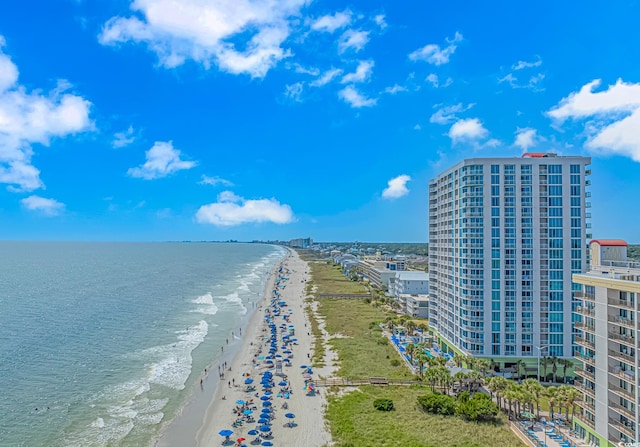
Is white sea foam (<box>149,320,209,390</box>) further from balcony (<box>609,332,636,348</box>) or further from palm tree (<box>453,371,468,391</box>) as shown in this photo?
balcony (<box>609,332,636,348</box>)

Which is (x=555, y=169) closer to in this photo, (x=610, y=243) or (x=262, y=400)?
(x=610, y=243)

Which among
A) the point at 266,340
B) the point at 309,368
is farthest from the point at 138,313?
the point at 309,368

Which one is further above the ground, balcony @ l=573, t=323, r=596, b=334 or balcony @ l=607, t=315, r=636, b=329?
balcony @ l=607, t=315, r=636, b=329

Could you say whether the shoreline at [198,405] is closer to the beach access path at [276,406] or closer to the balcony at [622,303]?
A: the beach access path at [276,406]

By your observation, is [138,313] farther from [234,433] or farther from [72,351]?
[234,433]

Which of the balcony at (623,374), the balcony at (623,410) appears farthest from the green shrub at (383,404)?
the balcony at (623,374)

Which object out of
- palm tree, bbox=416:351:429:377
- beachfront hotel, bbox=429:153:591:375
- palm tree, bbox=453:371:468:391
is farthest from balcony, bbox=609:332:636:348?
beachfront hotel, bbox=429:153:591:375
